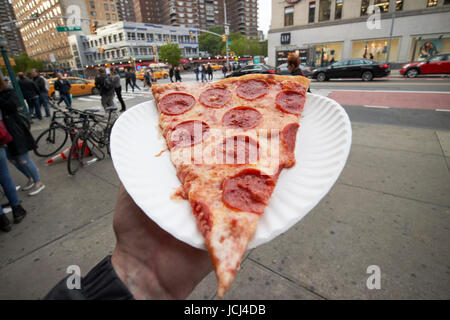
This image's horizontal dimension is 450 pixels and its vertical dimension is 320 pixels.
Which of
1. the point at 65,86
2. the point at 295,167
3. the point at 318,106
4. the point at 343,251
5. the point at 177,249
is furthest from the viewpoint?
the point at 65,86

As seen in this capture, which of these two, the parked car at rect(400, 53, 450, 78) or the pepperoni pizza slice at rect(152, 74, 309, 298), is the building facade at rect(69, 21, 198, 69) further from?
the pepperoni pizza slice at rect(152, 74, 309, 298)

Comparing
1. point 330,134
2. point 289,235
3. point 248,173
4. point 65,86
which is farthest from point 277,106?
point 65,86

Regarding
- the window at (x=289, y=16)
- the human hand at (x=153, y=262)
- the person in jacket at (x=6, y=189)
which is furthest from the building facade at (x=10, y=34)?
the human hand at (x=153, y=262)

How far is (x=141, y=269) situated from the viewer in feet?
4.59

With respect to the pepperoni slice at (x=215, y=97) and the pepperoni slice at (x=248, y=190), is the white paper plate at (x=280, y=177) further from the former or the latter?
the pepperoni slice at (x=215, y=97)

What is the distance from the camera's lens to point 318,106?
7.19 ft

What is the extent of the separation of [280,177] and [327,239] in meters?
1.75

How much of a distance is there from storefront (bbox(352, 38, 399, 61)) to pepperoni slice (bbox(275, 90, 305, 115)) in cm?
3627

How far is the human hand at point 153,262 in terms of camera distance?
1.35 m

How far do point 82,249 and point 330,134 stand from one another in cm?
317

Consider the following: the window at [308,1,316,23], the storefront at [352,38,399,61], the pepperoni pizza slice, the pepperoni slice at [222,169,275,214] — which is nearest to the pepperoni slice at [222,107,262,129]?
the pepperoni pizza slice

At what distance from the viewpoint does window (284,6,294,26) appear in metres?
34.8

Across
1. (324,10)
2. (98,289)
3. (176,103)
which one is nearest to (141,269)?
(98,289)

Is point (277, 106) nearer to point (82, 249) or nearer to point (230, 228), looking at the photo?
point (230, 228)
